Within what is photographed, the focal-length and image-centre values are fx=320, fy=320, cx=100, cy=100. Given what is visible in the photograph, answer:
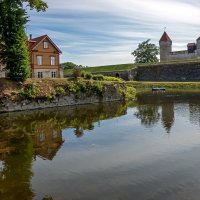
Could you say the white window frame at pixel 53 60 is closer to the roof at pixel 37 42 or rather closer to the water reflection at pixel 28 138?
the roof at pixel 37 42

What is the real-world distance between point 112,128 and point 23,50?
16.4 metres

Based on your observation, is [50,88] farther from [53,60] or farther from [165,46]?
[165,46]

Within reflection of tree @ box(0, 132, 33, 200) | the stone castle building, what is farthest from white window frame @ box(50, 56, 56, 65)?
the stone castle building

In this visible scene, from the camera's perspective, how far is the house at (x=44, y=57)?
4894 centimetres

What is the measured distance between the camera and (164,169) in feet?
41.3

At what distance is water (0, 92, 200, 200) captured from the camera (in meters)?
10.4

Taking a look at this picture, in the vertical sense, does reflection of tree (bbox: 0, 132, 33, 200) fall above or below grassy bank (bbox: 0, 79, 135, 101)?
below

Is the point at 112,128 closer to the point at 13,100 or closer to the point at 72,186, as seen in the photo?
the point at 72,186

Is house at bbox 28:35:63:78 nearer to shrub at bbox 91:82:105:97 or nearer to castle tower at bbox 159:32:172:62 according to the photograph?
shrub at bbox 91:82:105:97

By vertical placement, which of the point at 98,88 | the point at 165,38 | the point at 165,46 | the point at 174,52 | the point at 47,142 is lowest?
the point at 47,142

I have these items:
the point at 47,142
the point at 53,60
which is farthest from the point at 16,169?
the point at 53,60

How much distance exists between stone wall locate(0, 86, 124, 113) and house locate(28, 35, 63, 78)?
12.7 m

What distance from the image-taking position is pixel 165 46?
4085 inches

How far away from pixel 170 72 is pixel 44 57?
39.3 meters
